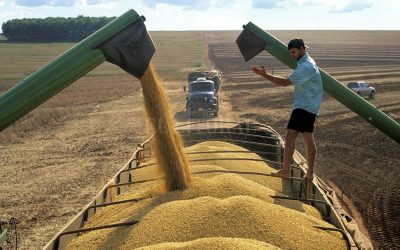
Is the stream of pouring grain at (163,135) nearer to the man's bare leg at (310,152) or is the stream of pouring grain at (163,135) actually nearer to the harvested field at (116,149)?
the man's bare leg at (310,152)

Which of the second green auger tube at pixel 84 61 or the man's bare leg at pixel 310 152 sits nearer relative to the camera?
the second green auger tube at pixel 84 61

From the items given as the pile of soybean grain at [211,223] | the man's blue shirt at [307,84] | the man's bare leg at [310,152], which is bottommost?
the pile of soybean grain at [211,223]

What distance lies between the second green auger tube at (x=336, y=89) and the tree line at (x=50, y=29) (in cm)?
9516

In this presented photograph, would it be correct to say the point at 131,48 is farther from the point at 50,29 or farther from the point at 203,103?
the point at 50,29

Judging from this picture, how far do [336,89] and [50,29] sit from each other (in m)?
100

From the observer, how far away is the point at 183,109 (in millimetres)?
23859

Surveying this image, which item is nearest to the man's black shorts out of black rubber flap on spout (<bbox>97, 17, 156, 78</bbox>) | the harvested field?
black rubber flap on spout (<bbox>97, 17, 156, 78</bbox>)

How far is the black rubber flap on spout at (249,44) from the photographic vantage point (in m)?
5.46

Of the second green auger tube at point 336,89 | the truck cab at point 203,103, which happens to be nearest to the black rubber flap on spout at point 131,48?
the second green auger tube at point 336,89

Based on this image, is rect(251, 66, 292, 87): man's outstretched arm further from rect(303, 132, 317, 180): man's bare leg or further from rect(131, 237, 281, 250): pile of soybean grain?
rect(131, 237, 281, 250): pile of soybean grain

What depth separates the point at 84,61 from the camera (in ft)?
12.0

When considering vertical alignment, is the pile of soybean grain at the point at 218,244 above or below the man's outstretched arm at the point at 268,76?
below

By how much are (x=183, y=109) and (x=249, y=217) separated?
20300 millimetres

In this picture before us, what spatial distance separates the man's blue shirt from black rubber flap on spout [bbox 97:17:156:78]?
1.74 m
